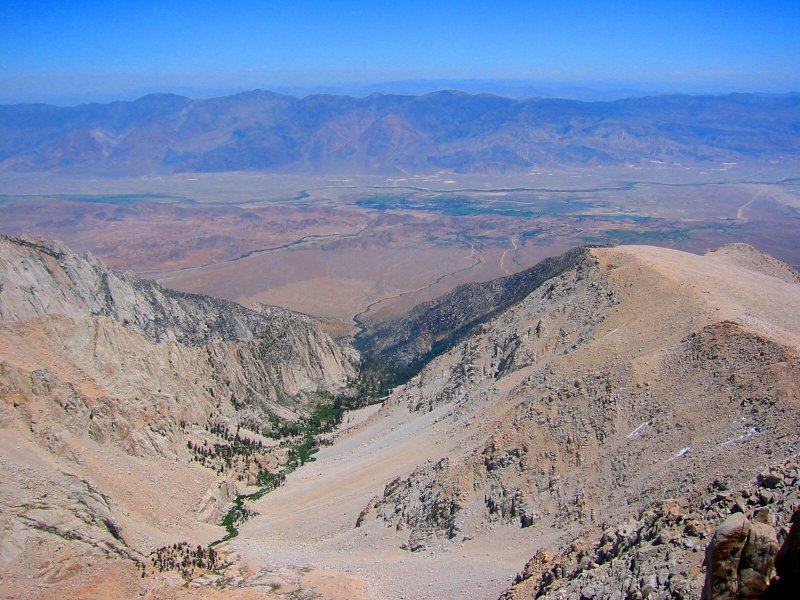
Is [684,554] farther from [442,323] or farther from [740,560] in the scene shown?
[442,323]

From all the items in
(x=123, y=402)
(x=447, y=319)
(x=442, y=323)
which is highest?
(x=123, y=402)

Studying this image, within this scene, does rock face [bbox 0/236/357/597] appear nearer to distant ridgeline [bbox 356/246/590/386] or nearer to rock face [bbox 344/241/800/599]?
distant ridgeline [bbox 356/246/590/386]

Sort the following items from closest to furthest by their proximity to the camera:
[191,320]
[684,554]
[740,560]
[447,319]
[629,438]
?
[740,560], [684,554], [629,438], [191,320], [447,319]

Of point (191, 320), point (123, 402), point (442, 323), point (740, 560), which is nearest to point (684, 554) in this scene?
point (740, 560)

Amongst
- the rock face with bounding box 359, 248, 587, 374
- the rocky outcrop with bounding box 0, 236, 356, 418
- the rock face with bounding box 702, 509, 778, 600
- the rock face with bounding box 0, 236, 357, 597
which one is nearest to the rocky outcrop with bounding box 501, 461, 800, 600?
the rock face with bounding box 702, 509, 778, 600

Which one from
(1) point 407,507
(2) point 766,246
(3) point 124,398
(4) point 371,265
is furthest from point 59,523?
(2) point 766,246

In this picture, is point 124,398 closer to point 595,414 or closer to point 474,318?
point 595,414

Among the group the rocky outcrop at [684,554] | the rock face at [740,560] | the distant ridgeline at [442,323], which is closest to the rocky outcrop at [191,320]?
the distant ridgeline at [442,323]
